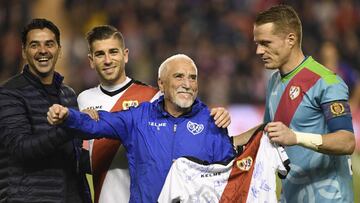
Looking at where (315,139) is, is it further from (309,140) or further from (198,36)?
(198,36)

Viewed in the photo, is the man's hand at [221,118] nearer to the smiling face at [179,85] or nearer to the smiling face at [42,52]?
the smiling face at [179,85]


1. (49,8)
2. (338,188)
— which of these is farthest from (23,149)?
(49,8)

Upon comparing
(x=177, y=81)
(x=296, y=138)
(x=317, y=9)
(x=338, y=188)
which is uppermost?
(x=317, y=9)

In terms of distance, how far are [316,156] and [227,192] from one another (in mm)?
683

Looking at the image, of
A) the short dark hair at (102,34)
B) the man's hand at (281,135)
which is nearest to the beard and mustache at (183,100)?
the man's hand at (281,135)

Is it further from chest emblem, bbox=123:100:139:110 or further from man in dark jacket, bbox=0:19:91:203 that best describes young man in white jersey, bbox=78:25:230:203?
man in dark jacket, bbox=0:19:91:203

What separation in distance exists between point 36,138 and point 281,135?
1.55m

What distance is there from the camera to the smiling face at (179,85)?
19.1 feet

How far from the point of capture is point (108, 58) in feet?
20.8

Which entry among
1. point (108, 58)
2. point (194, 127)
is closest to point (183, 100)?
point (194, 127)

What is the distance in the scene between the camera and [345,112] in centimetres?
570

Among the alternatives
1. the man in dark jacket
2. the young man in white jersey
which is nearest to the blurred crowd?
the young man in white jersey

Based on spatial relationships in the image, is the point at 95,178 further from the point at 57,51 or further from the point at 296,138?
the point at 296,138

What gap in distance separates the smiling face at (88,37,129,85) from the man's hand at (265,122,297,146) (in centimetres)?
142
